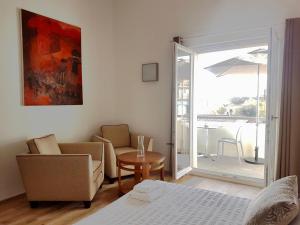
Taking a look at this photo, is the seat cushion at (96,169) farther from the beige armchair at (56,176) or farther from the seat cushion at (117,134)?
the seat cushion at (117,134)

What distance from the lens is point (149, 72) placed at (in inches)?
166

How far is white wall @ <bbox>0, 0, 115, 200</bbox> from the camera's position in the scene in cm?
303

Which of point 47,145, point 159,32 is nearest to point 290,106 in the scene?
point 159,32

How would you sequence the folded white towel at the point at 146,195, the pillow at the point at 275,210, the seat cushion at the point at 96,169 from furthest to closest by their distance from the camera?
the seat cushion at the point at 96,169
the folded white towel at the point at 146,195
the pillow at the point at 275,210

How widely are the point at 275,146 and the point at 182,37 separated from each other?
7.04 ft

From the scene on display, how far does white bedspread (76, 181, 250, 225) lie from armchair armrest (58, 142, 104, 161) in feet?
5.60

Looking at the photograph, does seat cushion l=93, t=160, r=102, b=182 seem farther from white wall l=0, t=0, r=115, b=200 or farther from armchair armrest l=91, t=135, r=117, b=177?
white wall l=0, t=0, r=115, b=200

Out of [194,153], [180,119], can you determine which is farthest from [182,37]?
[194,153]

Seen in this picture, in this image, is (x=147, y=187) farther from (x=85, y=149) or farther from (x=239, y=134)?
(x=239, y=134)

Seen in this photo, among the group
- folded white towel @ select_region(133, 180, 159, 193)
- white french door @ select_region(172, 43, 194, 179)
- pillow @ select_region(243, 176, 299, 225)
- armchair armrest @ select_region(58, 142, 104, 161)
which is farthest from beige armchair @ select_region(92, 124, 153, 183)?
pillow @ select_region(243, 176, 299, 225)

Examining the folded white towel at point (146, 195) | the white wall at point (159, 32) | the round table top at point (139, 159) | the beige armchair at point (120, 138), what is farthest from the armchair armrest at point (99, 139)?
the folded white towel at point (146, 195)

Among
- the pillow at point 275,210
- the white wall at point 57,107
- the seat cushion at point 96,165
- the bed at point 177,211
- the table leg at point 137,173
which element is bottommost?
the table leg at point 137,173

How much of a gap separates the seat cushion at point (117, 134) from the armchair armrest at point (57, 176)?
55.6 inches

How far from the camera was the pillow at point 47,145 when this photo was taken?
2854 millimetres
